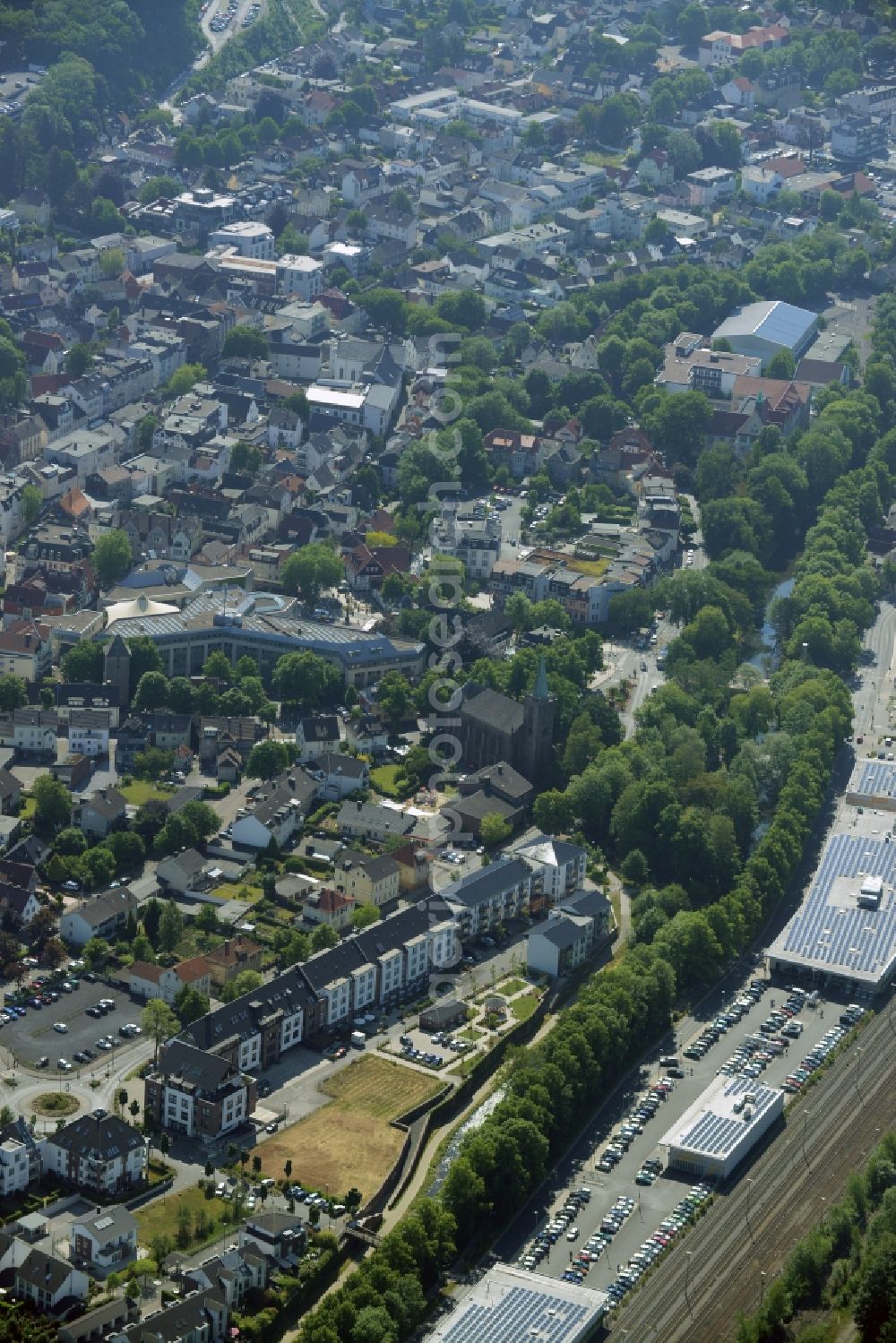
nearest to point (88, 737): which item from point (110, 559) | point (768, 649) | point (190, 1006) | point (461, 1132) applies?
Answer: point (110, 559)

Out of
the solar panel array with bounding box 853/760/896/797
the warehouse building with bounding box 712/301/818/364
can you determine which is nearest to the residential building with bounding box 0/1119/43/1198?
the solar panel array with bounding box 853/760/896/797

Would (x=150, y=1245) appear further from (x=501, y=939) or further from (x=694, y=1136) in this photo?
(x=501, y=939)

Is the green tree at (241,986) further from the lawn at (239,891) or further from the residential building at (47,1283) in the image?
the residential building at (47,1283)

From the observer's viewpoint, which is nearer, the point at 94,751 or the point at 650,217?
the point at 94,751

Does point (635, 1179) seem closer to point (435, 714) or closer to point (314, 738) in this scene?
point (314, 738)

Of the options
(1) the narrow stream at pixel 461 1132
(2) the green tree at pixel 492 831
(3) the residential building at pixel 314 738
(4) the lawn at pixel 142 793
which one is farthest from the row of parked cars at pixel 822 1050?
(4) the lawn at pixel 142 793

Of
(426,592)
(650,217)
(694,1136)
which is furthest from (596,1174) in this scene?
(650,217)

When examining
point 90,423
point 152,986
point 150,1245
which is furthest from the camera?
point 90,423
